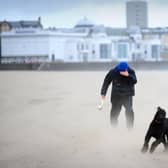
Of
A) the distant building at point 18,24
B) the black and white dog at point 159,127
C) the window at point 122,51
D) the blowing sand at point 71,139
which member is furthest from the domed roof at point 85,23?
the black and white dog at point 159,127

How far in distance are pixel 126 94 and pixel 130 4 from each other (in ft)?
578

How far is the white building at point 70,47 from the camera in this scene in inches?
4956

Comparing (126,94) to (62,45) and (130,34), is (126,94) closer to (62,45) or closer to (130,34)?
(62,45)

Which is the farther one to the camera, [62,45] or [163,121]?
[62,45]

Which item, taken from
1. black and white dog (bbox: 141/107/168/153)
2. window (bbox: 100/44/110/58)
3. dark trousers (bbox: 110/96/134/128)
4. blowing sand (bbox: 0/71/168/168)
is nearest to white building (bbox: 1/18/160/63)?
window (bbox: 100/44/110/58)

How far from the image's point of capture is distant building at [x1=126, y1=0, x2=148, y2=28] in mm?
182875

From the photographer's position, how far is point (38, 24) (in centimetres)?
14538

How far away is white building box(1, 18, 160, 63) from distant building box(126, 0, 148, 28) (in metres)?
43.8

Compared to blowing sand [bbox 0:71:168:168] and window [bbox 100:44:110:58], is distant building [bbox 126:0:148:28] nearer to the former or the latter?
window [bbox 100:44:110:58]

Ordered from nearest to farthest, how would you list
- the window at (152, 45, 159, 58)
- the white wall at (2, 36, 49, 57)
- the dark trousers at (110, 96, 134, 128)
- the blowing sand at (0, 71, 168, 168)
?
the blowing sand at (0, 71, 168, 168) < the dark trousers at (110, 96, 134, 128) < the white wall at (2, 36, 49, 57) < the window at (152, 45, 159, 58)

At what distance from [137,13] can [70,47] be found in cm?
6291

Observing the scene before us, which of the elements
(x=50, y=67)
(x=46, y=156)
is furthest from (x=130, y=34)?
(x=46, y=156)

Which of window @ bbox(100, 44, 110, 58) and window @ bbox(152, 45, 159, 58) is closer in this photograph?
window @ bbox(100, 44, 110, 58)

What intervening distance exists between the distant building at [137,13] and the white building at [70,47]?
43.8 metres
